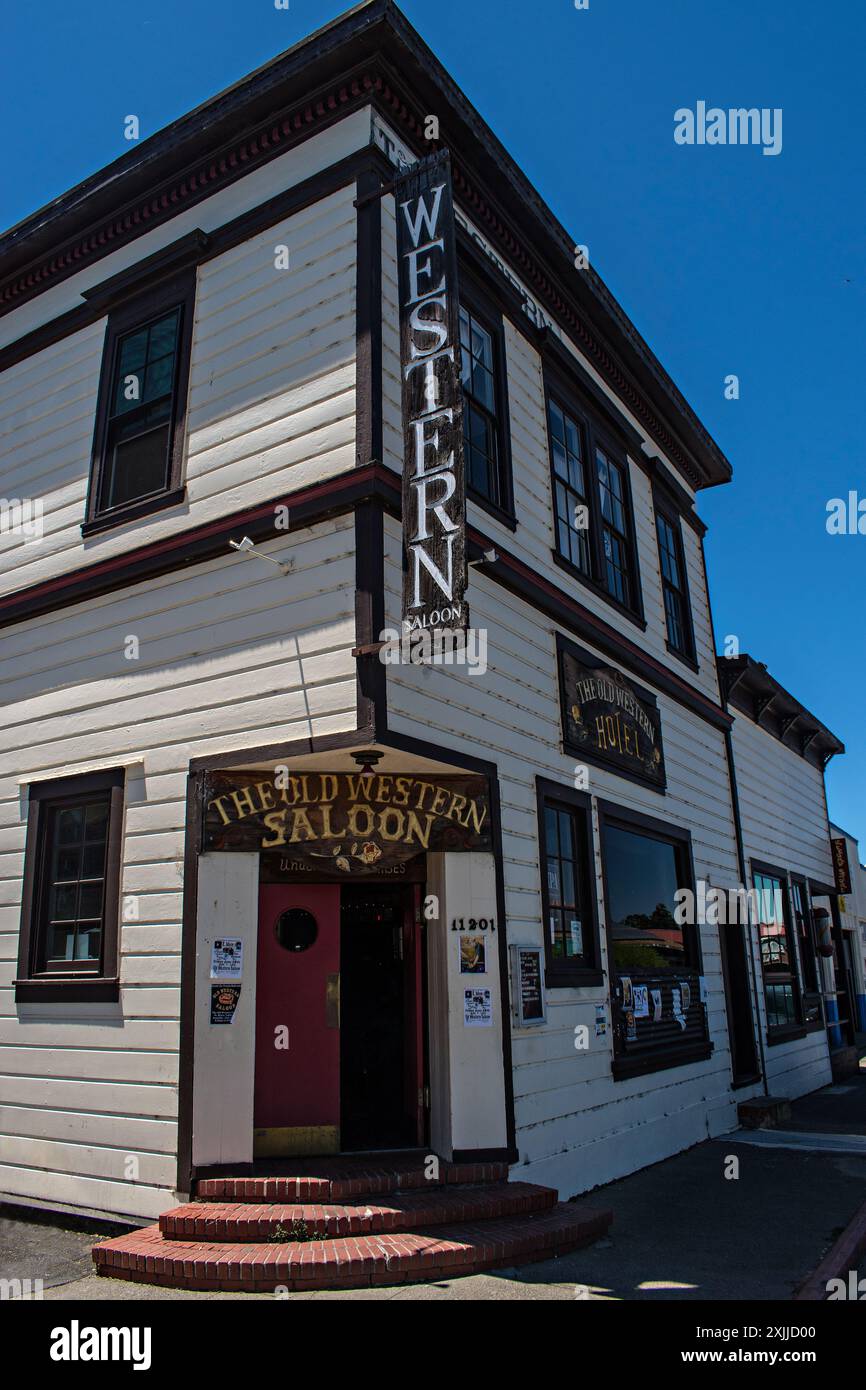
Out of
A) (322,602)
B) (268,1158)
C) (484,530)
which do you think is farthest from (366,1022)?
(484,530)

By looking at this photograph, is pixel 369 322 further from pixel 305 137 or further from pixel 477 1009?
pixel 477 1009

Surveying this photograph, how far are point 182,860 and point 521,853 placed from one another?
285 cm

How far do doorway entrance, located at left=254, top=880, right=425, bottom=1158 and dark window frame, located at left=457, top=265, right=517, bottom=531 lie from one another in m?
3.71

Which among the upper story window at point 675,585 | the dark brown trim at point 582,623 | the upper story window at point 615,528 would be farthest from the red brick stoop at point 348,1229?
the upper story window at point 675,585

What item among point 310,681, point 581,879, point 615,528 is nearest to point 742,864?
point 615,528

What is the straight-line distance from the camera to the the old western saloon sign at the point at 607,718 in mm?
10125

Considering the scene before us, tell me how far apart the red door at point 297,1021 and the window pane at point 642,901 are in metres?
3.52

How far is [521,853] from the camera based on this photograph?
28.7 ft

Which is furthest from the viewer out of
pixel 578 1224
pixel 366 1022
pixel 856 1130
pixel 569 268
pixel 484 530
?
pixel 856 1130

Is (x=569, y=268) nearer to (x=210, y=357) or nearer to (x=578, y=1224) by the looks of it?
(x=210, y=357)

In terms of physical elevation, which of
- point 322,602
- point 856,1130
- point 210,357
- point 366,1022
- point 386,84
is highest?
point 386,84

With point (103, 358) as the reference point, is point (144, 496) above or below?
below

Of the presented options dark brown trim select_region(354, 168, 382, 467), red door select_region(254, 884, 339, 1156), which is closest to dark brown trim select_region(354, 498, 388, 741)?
dark brown trim select_region(354, 168, 382, 467)

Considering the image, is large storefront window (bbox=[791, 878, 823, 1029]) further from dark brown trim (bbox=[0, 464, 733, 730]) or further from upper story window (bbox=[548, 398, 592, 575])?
upper story window (bbox=[548, 398, 592, 575])
